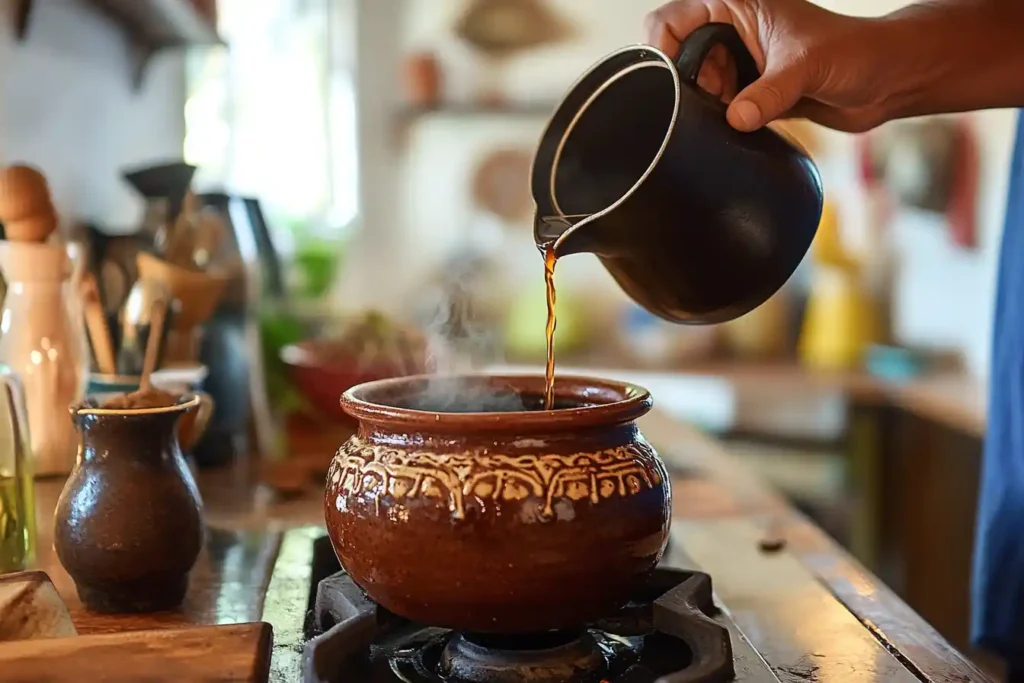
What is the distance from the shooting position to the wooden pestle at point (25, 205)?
3.10ft

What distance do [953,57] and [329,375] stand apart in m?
0.89

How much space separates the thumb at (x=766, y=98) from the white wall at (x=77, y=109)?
898 mm

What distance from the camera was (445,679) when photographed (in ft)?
2.06

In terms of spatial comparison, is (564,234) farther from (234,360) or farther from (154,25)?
(154,25)

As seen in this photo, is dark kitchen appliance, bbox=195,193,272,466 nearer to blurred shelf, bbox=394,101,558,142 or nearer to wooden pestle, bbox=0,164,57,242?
wooden pestle, bbox=0,164,57,242

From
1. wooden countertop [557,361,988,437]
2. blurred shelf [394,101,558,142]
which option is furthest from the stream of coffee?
blurred shelf [394,101,558,142]

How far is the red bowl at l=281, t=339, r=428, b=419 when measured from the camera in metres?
1.41

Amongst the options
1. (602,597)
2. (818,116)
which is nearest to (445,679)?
(602,597)

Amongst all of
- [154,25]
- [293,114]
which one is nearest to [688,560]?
[154,25]

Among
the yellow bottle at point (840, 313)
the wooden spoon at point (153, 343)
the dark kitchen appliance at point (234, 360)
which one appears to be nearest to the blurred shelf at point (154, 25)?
the dark kitchen appliance at point (234, 360)

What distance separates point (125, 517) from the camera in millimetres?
726

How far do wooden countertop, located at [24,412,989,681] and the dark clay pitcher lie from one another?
0.25m

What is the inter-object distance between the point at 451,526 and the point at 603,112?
424mm

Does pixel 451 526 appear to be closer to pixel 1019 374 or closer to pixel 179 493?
pixel 179 493
